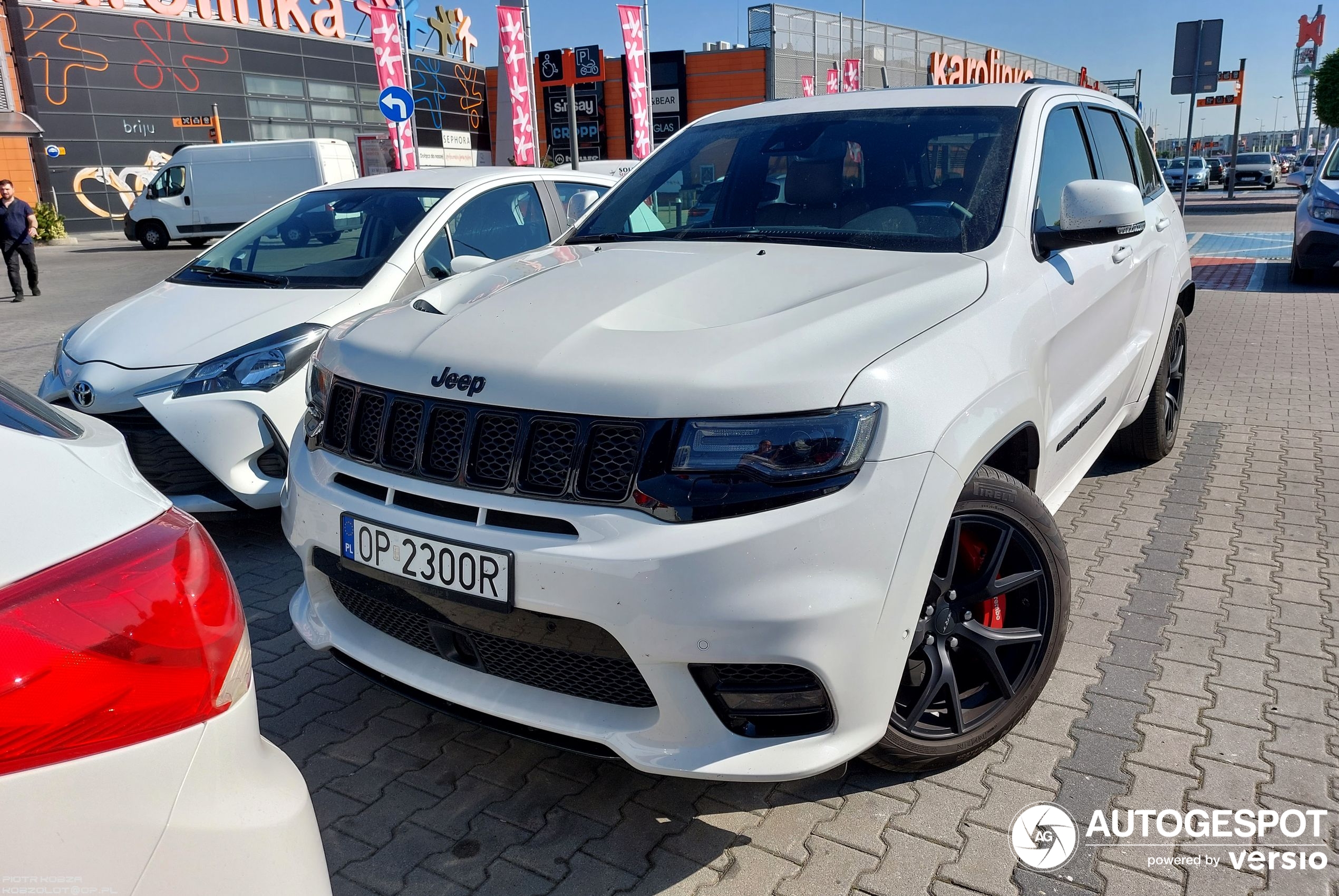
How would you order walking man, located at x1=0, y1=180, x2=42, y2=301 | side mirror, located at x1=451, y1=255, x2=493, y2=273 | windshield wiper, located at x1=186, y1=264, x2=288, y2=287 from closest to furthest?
side mirror, located at x1=451, y1=255, x2=493, y2=273 → windshield wiper, located at x1=186, y1=264, x2=288, y2=287 → walking man, located at x1=0, y1=180, x2=42, y2=301

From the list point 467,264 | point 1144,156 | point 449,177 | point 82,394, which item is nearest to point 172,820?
point 467,264

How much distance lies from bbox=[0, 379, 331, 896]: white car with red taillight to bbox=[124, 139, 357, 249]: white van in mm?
24233

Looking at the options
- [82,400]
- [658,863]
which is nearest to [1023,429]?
[658,863]

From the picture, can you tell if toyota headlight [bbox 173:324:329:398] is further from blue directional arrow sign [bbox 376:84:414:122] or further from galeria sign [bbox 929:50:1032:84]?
galeria sign [bbox 929:50:1032:84]

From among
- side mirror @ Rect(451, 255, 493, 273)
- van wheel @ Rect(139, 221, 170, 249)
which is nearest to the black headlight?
side mirror @ Rect(451, 255, 493, 273)

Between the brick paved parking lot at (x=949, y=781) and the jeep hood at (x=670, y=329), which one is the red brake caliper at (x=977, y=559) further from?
the jeep hood at (x=670, y=329)

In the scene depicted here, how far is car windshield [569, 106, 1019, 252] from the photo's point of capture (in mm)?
3045

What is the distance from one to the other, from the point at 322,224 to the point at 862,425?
421 cm

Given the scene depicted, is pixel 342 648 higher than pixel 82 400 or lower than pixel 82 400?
lower

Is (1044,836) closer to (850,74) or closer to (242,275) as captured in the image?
(242,275)

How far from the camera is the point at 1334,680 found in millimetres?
3064

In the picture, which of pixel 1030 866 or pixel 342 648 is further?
pixel 342 648

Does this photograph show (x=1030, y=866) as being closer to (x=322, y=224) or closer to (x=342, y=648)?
(x=342, y=648)

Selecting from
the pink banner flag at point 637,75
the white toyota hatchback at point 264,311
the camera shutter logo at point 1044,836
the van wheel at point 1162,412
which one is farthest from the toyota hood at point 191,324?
the pink banner flag at point 637,75
